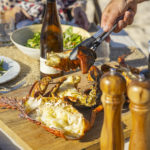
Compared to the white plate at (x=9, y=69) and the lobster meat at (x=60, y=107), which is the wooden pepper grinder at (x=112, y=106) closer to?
the lobster meat at (x=60, y=107)

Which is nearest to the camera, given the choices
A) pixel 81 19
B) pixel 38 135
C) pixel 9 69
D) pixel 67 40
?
pixel 38 135

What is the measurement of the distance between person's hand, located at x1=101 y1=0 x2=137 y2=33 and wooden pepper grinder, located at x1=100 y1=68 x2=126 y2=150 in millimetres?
747

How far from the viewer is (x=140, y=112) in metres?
0.71

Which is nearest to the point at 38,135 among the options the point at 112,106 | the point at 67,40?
the point at 112,106

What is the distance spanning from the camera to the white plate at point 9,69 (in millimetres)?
1450

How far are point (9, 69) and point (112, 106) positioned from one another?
98cm

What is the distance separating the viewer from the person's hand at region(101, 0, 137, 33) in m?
1.45

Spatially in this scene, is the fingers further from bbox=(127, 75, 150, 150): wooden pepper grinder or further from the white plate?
bbox=(127, 75, 150, 150): wooden pepper grinder

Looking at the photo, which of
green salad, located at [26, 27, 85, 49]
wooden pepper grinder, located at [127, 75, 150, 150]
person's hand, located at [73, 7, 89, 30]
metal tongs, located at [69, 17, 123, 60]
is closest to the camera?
wooden pepper grinder, located at [127, 75, 150, 150]

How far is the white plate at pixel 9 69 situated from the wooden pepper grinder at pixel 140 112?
0.87 metres

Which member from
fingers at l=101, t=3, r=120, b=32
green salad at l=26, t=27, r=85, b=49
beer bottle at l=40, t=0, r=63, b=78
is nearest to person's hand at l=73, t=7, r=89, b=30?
green salad at l=26, t=27, r=85, b=49

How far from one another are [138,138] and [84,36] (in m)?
1.30

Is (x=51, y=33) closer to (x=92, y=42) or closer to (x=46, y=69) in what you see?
(x=46, y=69)

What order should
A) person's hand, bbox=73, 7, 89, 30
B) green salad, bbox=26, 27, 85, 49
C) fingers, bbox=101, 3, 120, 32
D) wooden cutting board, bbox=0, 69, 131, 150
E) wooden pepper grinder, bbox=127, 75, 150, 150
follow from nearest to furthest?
Answer: 1. wooden pepper grinder, bbox=127, 75, 150, 150
2. wooden cutting board, bbox=0, 69, 131, 150
3. fingers, bbox=101, 3, 120, 32
4. green salad, bbox=26, 27, 85, 49
5. person's hand, bbox=73, 7, 89, 30
